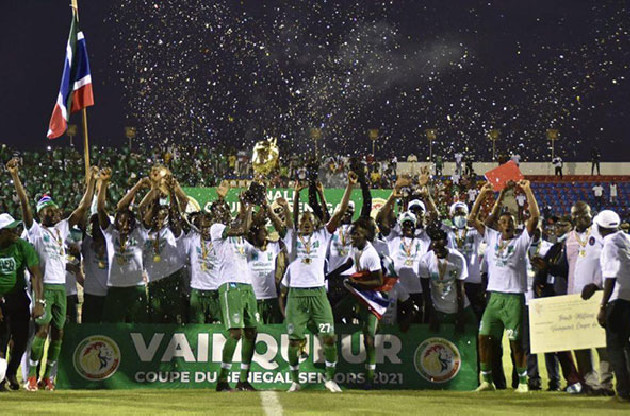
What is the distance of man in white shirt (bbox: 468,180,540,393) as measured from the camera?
397 inches

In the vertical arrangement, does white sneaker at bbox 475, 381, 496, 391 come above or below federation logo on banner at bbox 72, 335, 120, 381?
below

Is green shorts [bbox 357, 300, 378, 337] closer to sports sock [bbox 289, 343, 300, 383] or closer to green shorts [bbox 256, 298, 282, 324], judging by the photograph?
sports sock [bbox 289, 343, 300, 383]

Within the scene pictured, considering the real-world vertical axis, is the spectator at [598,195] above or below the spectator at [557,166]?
below

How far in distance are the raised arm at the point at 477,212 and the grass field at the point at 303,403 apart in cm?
198

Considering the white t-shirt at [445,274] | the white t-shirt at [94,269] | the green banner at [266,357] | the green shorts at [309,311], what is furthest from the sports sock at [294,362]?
the white t-shirt at [94,269]

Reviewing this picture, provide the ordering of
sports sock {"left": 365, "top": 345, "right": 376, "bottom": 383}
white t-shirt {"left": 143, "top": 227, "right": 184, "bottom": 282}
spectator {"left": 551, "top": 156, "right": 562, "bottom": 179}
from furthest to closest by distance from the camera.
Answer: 1. spectator {"left": 551, "top": 156, "right": 562, "bottom": 179}
2. white t-shirt {"left": 143, "top": 227, "right": 184, "bottom": 282}
3. sports sock {"left": 365, "top": 345, "right": 376, "bottom": 383}

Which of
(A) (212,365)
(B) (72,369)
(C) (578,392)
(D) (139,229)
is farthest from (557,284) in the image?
(B) (72,369)

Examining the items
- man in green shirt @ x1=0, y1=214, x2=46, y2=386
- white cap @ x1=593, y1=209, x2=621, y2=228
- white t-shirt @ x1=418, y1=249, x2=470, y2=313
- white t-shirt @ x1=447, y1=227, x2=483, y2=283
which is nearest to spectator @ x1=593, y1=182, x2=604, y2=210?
white t-shirt @ x1=447, y1=227, x2=483, y2=283

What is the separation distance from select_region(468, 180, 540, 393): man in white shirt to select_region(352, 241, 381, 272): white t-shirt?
1.31m

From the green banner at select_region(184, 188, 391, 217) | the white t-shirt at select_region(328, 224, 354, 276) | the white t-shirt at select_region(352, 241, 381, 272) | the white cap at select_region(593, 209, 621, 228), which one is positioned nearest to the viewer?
the white cap at select_region(593, 209, 621, 228)

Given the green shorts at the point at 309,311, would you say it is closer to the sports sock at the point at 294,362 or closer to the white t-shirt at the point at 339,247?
the sports sock at the point at 294,362

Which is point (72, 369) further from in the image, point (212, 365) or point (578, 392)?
point (578, 392)

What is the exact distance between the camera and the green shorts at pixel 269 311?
11.8m

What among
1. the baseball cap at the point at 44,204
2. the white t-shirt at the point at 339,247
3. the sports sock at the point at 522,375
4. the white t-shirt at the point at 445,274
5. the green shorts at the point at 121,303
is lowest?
the sports sock at the point at 522,375
